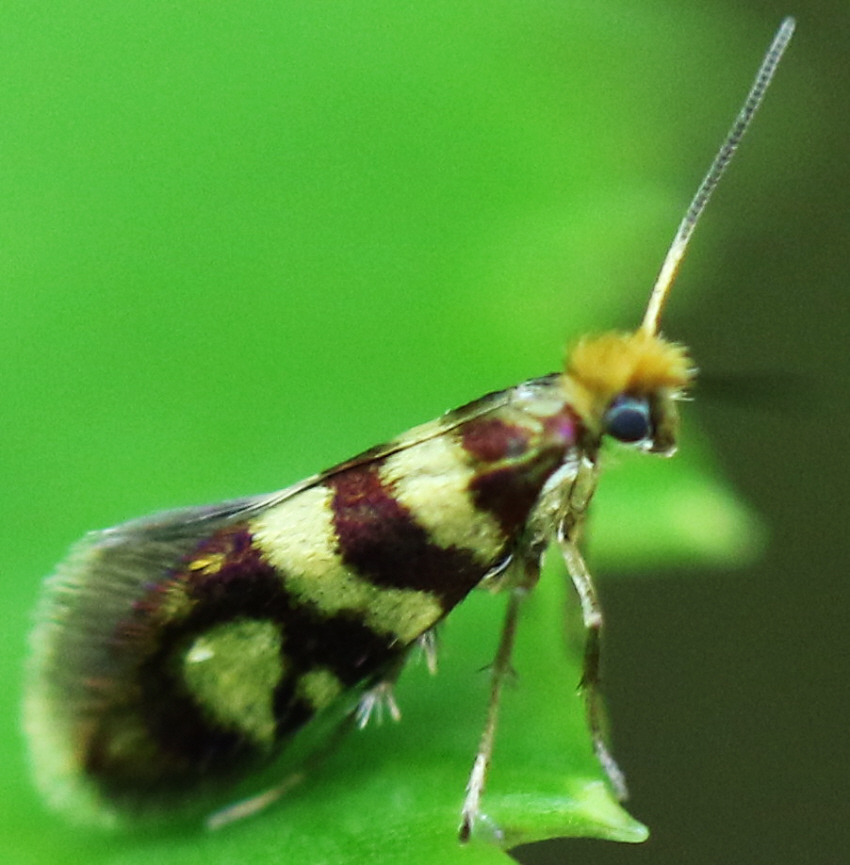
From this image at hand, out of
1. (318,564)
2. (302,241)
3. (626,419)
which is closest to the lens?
(318,564)

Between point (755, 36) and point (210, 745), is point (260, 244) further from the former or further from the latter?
point (755, 36)

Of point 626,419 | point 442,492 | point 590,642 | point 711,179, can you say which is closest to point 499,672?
point 590,642

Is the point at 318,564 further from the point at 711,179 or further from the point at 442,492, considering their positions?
the point at 711,179

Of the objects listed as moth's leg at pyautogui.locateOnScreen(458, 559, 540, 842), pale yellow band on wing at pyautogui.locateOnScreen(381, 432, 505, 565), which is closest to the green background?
moth's leg at pyautogui.locateOnScreen(458, 559, 540, 842)

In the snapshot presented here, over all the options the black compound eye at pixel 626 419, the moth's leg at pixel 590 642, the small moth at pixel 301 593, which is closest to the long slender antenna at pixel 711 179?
the small moth at pixel 301 593

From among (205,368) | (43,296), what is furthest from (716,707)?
(43,296)

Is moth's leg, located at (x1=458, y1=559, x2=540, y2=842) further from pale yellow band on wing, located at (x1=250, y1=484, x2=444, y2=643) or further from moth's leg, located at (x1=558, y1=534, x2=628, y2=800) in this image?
pale yellow band on wing, located at (x1=250, y1=484, x2=444, y2=643)
